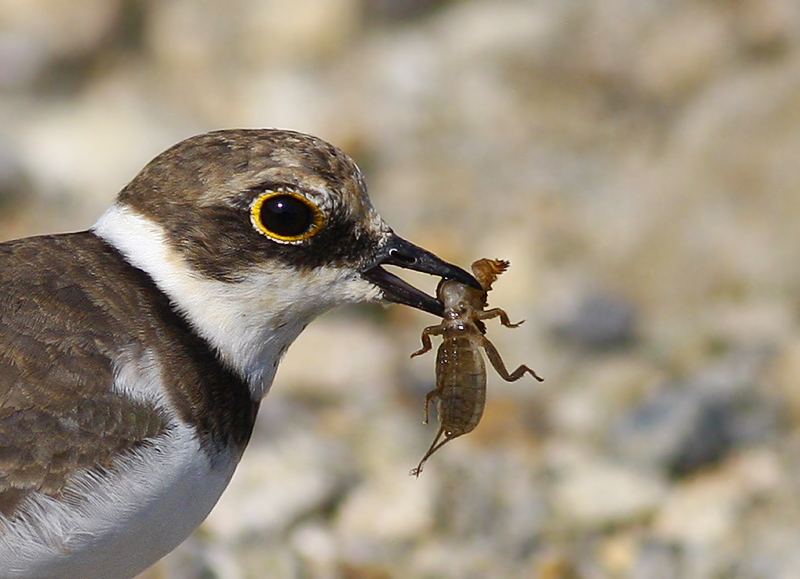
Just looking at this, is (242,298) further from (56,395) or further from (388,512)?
(388,512)

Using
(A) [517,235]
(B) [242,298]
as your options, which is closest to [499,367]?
(B) [242,298]

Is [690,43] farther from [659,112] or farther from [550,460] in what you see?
[550,460]

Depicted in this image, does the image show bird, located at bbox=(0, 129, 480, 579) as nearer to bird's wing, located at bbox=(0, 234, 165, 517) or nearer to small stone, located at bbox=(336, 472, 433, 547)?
bird's wing, located at bbox=(0, 234, 165, 517)

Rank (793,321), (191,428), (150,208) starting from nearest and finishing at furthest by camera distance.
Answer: (191,428) < (150,208) < (793,321)

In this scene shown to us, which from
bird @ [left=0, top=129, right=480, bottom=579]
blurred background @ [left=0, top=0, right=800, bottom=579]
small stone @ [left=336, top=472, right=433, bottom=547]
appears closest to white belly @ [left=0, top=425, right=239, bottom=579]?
bird @ [left=0, top=129, right=480, bottom=579]

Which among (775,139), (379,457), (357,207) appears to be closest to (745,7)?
(775,139)

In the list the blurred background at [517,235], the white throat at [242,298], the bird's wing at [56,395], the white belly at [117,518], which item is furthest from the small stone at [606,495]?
the bird's wing at [56,395]
